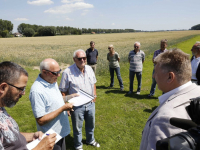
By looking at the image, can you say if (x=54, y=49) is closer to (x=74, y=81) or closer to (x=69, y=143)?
(x=69, y=143)

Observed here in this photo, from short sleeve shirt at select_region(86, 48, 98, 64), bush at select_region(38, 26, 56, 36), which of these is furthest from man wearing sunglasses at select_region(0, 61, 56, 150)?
bush at select_region(38, 26, 56, 36)

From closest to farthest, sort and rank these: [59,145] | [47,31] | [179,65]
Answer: [179,65], [59,145], [47,31]

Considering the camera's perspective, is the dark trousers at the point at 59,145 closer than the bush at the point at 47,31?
Yes

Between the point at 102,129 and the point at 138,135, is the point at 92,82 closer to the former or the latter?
the point at 102,129

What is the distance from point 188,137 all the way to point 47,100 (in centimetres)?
195

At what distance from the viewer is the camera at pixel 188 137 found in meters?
0.77

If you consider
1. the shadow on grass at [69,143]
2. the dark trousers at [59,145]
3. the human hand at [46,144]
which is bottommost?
the shadow on grass at [69,143]

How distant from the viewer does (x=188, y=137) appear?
802 mm

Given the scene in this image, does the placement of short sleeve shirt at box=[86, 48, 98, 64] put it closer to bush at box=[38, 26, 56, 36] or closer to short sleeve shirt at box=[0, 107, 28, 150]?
short sleeve shirt at box=[0, 107, 28, 150]

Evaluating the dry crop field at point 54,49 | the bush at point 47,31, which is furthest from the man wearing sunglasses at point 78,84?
the bush at point 47,31

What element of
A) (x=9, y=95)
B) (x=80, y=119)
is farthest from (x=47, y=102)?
(x=80, y=119)

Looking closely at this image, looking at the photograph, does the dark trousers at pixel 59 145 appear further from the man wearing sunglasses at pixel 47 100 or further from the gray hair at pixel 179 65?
the gray hair at pixel 179 65

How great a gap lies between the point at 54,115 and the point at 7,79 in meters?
1.06

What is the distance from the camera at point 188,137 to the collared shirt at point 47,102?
1.79m
